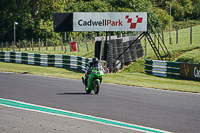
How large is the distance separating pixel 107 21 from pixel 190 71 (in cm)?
709

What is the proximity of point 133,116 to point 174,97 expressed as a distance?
495 centimetres

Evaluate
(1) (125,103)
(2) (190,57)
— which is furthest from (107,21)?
(1) (125,103)

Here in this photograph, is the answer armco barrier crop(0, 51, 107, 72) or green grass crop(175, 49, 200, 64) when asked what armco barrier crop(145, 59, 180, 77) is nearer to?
green grass crop(175, 49, 200, 64)

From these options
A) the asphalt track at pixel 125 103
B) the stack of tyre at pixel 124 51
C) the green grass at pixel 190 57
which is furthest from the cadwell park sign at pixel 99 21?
the asphalt track at pixel 125 103

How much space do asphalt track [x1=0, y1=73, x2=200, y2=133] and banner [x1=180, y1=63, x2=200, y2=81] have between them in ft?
26.8

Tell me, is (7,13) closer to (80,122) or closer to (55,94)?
(55,94)

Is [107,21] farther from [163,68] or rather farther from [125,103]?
[125,103]

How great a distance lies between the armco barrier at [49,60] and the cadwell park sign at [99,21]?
254 centimetres

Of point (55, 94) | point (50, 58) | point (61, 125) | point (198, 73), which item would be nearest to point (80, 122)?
point (61, 125)

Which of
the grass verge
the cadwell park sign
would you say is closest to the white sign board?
the cadwell park sign

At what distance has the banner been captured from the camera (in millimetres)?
24516

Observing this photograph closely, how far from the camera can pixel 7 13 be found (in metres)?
61.5

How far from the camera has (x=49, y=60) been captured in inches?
1312

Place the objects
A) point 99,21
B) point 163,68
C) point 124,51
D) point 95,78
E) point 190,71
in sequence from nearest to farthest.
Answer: point 95,78 → point 190,71 → point 163,68 → point 99,21 → point 124,51
